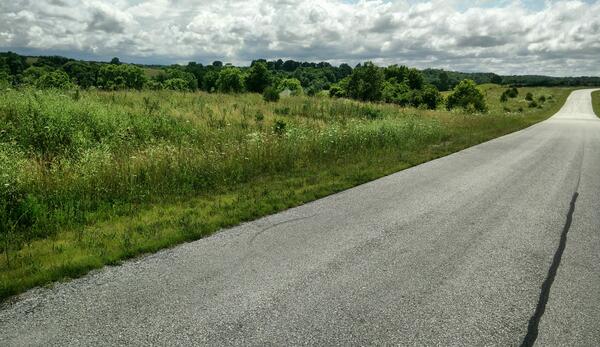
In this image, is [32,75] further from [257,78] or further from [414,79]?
[414,79]

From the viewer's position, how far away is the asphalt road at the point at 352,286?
12.2 feet

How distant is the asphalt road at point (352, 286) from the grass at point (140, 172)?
2.32 ft

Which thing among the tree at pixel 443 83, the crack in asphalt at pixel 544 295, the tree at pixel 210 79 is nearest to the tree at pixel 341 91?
the tree at pixel 210 79

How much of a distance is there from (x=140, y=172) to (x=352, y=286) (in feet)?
19.5

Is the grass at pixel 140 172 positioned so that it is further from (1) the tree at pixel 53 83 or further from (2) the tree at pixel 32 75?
(2) the tree at pixel 32 75

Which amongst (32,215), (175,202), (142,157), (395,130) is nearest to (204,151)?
(142,157)

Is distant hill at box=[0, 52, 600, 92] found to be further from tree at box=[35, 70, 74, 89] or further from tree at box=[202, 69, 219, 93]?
tree at box=[35, 70, 74, 89]

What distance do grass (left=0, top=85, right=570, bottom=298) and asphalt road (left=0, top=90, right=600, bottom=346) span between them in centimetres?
71

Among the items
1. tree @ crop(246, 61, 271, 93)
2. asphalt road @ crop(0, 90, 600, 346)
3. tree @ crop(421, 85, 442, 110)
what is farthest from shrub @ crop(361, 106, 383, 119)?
tree @ crop(246, 61, 271, 93)

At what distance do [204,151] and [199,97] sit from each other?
38.2ft

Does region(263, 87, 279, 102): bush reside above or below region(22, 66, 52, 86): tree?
below

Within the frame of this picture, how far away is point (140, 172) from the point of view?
8.75 meters

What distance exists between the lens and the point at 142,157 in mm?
9383

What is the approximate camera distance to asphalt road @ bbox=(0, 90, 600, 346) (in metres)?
3.73
